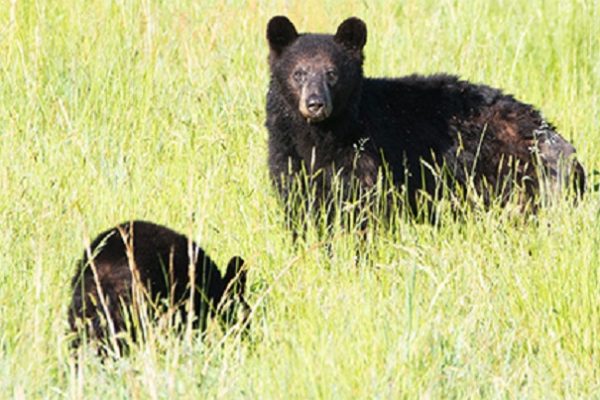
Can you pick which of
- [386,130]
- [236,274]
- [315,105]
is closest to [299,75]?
[315,105]

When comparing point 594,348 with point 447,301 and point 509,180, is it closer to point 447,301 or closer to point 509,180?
point 447,301

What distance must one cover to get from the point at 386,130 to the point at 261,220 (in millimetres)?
1036

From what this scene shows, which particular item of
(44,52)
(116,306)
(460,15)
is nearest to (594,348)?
(116,306)

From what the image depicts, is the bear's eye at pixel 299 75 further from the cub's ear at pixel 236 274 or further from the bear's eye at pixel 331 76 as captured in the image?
the cub's ear at pixel 236 274

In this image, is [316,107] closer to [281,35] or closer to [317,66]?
[317,66]

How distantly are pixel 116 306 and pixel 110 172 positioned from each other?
2.19 m

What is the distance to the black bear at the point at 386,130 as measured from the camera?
7125 mm

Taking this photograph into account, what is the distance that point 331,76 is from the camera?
7188mm

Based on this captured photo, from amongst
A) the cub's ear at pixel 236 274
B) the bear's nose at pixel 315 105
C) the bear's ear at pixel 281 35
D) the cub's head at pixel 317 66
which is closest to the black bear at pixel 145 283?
the cub's ear at pixel 236 274

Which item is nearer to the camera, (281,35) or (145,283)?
(145,283)

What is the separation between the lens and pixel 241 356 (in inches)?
181

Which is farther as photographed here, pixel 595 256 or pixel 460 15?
pixel 460 15

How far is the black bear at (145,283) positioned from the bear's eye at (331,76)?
202 centimetres

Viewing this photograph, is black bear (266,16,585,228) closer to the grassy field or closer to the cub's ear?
the grassy field
